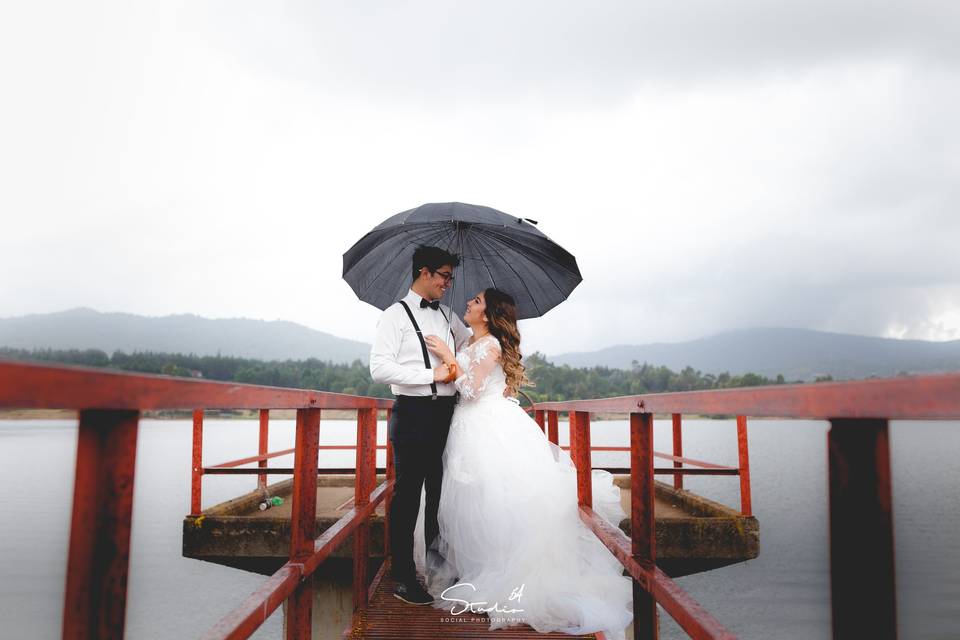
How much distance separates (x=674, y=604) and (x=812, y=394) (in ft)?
2.89

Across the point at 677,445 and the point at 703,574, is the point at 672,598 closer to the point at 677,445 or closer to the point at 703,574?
the point at 677,445

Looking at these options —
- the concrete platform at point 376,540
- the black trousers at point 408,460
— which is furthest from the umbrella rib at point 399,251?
the concrete platform at point 376,540

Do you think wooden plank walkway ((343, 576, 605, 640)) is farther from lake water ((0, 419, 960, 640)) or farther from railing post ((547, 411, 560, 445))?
lake water ((0, 419, 960, 640))

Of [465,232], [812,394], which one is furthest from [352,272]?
[812,394]

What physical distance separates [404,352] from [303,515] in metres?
1.26

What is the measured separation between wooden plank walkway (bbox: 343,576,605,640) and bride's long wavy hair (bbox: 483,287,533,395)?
4.37 feet

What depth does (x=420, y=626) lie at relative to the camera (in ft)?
10.2

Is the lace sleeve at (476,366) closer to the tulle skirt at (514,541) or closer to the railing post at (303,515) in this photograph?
the tulle skirt at (514,541)

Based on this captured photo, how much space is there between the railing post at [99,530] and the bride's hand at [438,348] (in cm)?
236

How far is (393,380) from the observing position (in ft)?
10.5

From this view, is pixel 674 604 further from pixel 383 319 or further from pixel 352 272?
pixel 352 272

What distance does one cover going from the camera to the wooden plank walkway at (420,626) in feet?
9.72

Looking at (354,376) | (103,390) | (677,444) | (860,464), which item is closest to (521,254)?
(860,464)

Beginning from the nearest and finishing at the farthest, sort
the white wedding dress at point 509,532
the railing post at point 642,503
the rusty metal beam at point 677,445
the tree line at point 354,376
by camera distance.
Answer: the railing post at point 642,503 < the white wedding dress at point 509,532 < the rusty metal beam at point 677,445 < the tree line at point 354,376
